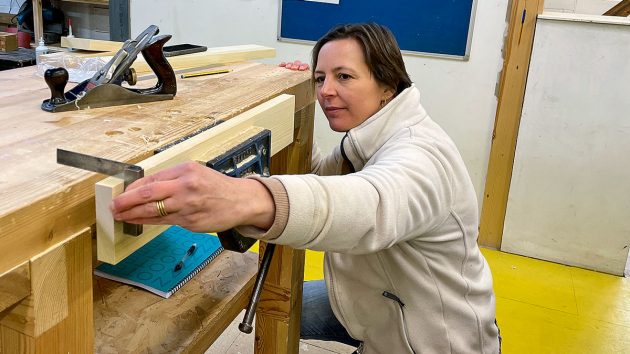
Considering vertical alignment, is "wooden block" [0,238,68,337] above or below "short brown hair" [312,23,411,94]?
below

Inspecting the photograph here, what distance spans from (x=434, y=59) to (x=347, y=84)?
159 cm

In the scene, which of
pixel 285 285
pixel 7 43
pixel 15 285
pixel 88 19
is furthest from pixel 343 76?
pixel 88 19

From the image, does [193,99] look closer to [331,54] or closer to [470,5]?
[331,54]

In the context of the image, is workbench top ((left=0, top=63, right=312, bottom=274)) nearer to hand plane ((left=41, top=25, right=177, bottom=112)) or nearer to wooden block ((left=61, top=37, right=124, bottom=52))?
hand plane ((left=41, top=25, right=177, bottom=112))

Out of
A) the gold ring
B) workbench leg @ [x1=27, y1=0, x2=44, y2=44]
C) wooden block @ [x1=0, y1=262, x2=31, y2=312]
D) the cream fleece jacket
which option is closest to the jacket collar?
the cream fleece jacket

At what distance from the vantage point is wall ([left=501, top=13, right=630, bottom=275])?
7.87 feet

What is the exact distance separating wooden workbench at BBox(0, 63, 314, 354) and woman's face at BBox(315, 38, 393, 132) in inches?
1.9

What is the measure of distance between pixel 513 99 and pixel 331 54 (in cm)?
165

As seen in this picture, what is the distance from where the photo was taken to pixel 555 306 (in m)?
2.31

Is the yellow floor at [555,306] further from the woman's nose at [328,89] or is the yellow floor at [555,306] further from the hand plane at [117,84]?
the hand plane at [117,84]

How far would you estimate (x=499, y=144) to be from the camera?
8.62ft

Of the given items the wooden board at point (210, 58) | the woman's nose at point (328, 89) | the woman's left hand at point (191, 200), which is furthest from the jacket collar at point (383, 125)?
the woman's left hand at point (191, 200)

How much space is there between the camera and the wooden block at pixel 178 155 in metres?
0.53

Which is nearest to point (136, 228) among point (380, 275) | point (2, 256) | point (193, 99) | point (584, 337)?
point (2, 256)
